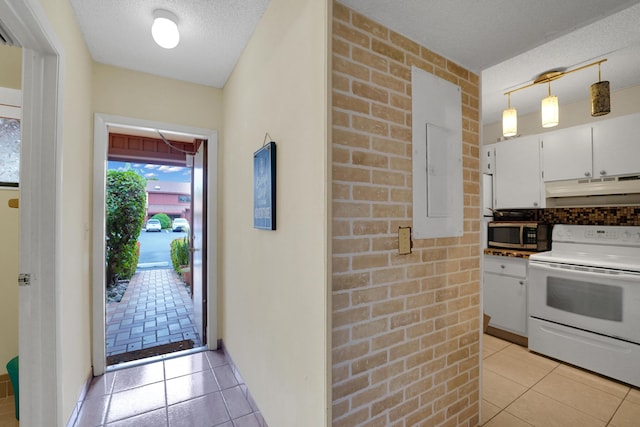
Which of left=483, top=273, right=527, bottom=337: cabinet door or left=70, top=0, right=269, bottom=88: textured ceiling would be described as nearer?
left=70, top=0, right=269, bottom=88: textured ceiling

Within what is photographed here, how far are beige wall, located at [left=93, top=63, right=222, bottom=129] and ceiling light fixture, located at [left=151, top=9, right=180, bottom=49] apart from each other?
0.88 metres

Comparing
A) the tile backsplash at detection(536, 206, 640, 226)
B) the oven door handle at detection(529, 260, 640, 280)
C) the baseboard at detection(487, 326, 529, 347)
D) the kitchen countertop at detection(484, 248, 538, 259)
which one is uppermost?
the tile backsplash at detection(536, 206, 640, 226)

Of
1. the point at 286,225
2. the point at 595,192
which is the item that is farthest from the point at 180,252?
the point at 595,192

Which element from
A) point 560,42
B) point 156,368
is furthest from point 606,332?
point 156,368

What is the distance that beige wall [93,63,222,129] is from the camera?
7.55 ft

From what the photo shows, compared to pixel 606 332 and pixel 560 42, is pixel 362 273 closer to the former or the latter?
pixel 560 42

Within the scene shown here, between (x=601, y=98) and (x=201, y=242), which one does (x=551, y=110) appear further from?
(x=201, y=242)

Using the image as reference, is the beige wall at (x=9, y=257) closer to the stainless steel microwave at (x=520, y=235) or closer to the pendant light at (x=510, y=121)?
the pendant light at (x=510, y=121)

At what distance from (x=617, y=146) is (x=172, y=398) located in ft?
14.0

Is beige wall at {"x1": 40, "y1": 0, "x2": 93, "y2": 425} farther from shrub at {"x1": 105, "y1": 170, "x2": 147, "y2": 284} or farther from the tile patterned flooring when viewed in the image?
shrub at {"x1": 105, "y1": 170, "x2": 147, "y2": 284}

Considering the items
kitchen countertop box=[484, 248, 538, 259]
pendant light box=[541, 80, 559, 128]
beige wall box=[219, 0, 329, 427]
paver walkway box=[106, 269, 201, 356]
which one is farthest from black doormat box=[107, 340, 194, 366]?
pendant light box=[541, 80, 559, 128]

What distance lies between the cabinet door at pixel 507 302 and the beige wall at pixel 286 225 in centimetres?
270

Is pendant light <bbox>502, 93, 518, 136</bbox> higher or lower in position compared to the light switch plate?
higher

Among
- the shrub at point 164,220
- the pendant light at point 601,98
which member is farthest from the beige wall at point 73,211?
the shrub at point 164,220
